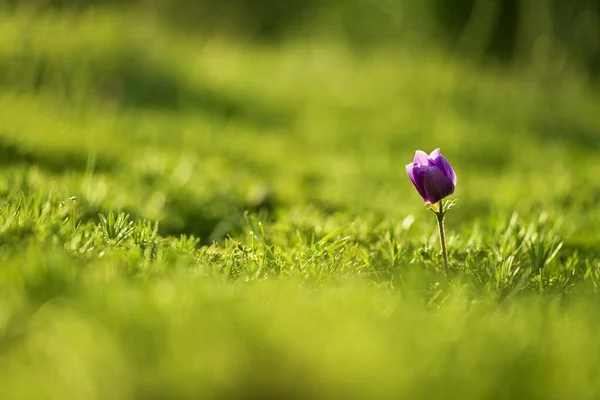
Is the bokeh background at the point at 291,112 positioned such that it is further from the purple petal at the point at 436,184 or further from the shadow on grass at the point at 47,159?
the purple petal at the point at 436,184

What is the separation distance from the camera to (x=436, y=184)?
210cm

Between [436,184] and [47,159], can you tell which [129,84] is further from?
[436,184]

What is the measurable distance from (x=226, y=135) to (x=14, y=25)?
2.46 metres

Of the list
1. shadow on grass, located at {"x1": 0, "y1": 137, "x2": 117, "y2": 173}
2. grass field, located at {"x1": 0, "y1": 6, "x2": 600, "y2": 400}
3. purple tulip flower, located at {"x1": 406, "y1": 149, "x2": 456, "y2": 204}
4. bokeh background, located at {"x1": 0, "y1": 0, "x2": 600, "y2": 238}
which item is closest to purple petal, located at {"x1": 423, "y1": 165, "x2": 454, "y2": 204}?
purple tulip flower, located at {"x1": 406, "y1": 149, "x2": 456, "y2": 204}

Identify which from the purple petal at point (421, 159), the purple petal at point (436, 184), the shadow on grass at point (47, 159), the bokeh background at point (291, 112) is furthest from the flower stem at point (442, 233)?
the shadow on grass at point (47, 159)

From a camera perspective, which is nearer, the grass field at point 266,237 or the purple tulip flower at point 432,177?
the grass field at point 266,237

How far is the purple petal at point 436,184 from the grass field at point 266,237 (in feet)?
0.86

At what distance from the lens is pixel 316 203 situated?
3.82 metres

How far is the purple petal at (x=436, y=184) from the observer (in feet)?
6.88

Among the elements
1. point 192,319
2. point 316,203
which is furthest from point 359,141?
point 192,319

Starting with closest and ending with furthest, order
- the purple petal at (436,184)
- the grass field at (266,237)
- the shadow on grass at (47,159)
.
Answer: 1. the grass field at (266,237)
2. the purple petal at (436,184)
3. the shadow on grass at (47,159)

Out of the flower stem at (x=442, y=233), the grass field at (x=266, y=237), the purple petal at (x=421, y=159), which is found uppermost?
the purple petal at (x=421, y=159)

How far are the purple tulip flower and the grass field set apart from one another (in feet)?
0.86

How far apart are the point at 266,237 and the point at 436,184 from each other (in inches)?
33.8
